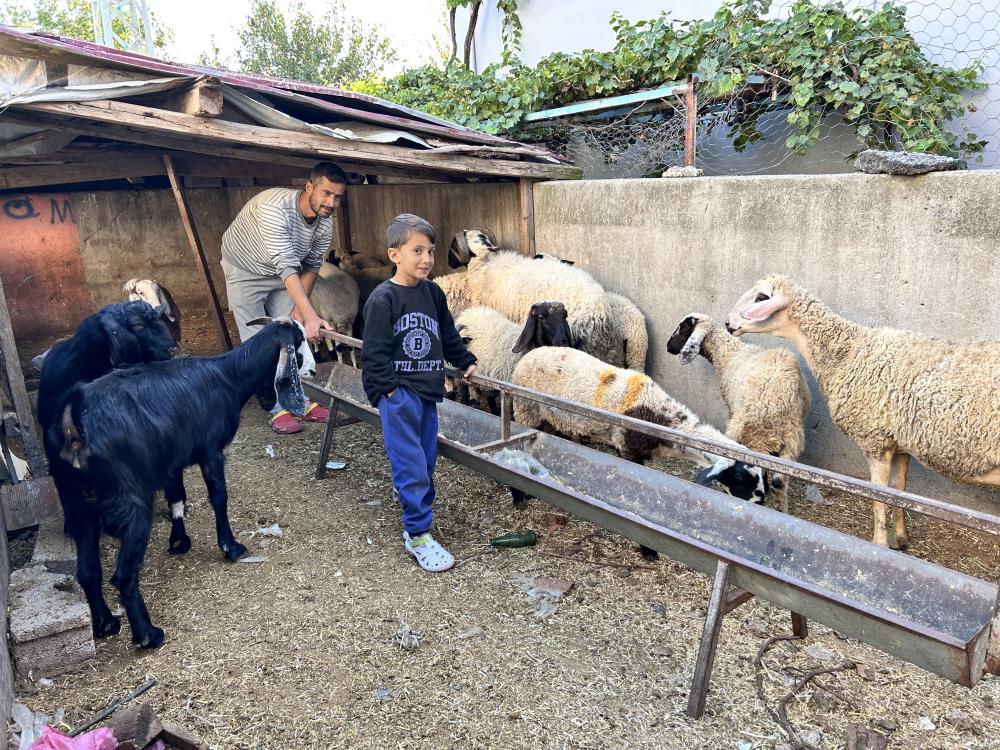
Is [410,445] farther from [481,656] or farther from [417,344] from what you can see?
[481,656]

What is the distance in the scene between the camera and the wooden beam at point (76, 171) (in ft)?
21.5

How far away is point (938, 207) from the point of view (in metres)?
3.86

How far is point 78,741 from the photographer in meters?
2.22

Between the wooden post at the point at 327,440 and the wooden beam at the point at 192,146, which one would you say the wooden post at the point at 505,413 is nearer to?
the wooden post at the point at 327,440

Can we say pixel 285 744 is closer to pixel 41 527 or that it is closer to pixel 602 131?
pixel 41 527

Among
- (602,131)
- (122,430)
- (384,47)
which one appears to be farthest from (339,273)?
(384,47)

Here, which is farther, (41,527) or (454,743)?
(41,527)

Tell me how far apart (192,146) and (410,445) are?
14.6ft

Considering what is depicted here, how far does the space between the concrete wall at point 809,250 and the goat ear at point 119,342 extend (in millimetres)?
3859

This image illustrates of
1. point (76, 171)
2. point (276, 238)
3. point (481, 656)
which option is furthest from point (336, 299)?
point (481, 656)

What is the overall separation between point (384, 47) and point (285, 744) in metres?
23.1

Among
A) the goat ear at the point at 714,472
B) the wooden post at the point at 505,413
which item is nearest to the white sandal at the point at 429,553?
the wooden post at the point at 505,413

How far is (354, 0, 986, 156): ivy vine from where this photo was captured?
5.42 m

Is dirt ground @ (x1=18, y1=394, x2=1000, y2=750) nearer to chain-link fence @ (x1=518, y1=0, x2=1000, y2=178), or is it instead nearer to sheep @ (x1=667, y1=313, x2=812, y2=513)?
sheep @ (x1=667, y1=313, x2=812, y2=513)
